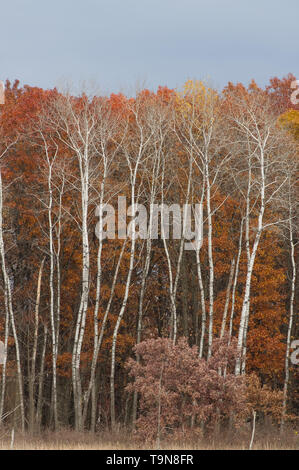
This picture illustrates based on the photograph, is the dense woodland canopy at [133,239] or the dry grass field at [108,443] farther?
the dense woodland canopy at [133,239]

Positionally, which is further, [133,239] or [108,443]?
[133,239]

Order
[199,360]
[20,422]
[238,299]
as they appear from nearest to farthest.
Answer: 1. [199,360]
2. [20,422]
3. [238,299]

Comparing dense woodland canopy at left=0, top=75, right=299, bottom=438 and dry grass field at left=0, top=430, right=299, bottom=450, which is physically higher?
dense woodland canopy at left=0, top=75, right=299, bottom=438

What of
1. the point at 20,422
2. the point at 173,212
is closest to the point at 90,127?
the point at 173,212

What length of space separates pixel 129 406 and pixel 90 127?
45.7ft

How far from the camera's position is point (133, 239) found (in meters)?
29.4

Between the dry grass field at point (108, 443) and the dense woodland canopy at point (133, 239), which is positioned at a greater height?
the dense woodland canopy at point (133, 239)

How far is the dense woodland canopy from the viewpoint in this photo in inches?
1179

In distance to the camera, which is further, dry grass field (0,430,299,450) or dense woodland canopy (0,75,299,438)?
dense woodland canopy (0,75,299,438)

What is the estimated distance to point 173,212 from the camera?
33125 mm

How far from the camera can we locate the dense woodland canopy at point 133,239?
98.2 feet
